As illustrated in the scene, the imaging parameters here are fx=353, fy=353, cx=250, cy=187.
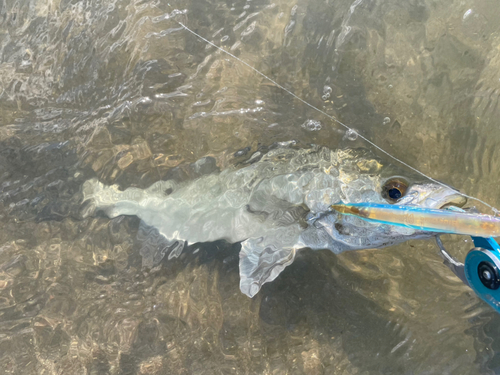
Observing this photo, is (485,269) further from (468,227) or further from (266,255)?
(266,255)

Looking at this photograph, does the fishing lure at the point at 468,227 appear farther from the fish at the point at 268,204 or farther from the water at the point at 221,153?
the water at the point at 221,153

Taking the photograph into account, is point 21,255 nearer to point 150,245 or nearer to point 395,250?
point 150,245

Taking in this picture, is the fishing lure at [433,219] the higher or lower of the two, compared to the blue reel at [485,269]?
higher

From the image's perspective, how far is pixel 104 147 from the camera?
265 cm

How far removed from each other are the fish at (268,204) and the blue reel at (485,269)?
436 millimetres

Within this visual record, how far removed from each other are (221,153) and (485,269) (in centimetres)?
179

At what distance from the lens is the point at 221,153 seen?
2627 millimetres

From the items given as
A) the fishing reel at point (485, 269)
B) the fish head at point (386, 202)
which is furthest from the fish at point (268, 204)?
the fishing reel at point (485, 269)

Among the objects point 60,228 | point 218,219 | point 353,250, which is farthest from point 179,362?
point 353,250

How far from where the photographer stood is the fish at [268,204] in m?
2.39

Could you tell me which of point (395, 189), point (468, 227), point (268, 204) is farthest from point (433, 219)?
point (268, 204)

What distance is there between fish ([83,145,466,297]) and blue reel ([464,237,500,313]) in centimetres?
44

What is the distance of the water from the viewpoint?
2600 millimetres

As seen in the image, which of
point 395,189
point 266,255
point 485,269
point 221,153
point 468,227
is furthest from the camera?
point 221,153
